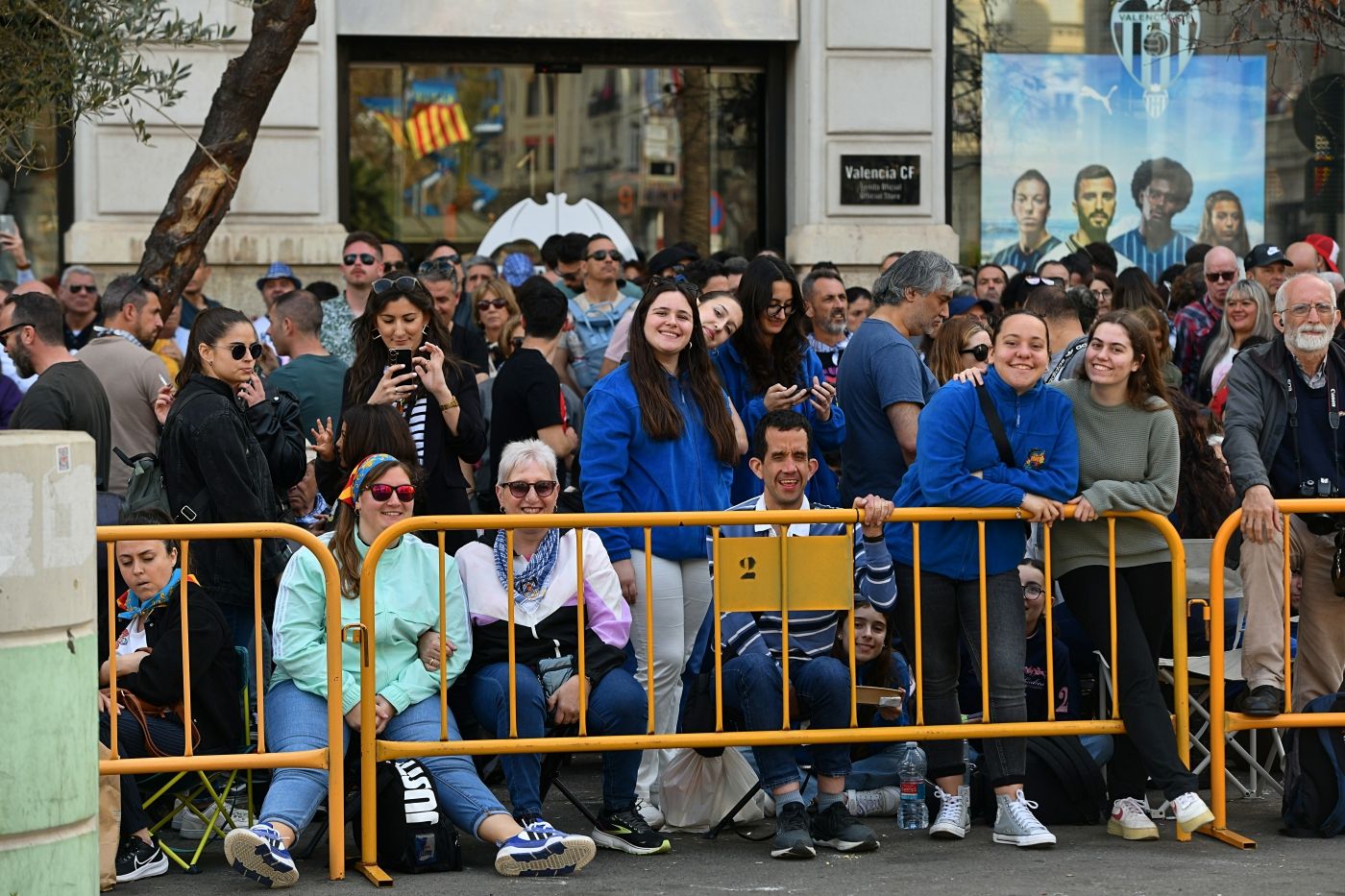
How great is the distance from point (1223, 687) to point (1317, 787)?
0.50 meters

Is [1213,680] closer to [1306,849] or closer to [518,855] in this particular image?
[1306,849]

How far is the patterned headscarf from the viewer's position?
7164 millimetres

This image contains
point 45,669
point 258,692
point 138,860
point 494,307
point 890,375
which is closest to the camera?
point 45,669

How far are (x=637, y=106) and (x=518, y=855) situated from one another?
991 centimetres

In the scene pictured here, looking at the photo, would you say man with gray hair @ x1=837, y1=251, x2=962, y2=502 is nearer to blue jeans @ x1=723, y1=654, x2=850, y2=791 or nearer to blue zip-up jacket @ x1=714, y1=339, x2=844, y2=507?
blue zip-up jacket @ x1=714, y1=339, x2=844, y2=507

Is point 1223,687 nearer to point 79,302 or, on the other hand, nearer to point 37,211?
point 79,302

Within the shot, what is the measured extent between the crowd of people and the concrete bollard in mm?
1501

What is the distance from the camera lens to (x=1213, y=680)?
7367 millimetres

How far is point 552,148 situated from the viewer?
15547 mm

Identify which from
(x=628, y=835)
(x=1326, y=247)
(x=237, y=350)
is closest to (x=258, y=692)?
(x=628, y=835)

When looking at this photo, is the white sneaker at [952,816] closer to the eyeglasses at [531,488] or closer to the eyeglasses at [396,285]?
the eyeglasses at [531,488]

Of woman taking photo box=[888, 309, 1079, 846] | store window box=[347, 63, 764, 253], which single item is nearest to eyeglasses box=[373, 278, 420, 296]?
woman taking photo box=[888, 309, 1079, 846]

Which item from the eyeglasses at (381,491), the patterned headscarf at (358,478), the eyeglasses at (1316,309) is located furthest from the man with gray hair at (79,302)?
the eyeglasses at (1316,309)

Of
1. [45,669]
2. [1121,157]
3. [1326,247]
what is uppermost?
[1121,157]
